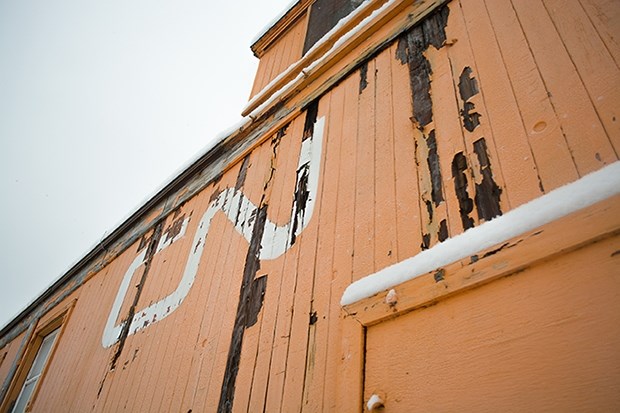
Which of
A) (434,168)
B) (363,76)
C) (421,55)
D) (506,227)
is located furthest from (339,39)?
(506,227)

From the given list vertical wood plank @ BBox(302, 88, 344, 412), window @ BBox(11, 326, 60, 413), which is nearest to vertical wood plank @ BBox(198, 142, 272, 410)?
vertical wood plank @ BBox(302, 88, 344, 412)

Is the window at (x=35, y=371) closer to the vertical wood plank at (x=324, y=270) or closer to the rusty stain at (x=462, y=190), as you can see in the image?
the vertical wood plank at (x=324, y=270)

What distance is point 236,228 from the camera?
2.74 metres

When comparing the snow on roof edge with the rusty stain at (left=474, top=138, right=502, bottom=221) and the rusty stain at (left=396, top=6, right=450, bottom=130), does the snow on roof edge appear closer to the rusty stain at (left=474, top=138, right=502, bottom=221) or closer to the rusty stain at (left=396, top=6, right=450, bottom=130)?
the rusty stain at (left=396, top=6, right=450, bottom=130)

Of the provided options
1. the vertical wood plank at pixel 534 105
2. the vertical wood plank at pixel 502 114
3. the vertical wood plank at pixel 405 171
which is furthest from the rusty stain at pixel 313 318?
the vertical wood plank at pixel 534 105

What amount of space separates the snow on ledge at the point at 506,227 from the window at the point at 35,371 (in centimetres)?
508

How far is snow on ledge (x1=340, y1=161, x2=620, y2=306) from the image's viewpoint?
1034 mm

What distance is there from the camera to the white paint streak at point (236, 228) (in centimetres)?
224

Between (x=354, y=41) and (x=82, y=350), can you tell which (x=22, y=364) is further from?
(x=354, y=41)

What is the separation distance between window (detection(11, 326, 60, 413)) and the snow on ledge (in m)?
5.08

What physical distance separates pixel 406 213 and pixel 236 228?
1438 millimetres

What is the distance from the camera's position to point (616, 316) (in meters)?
0.90

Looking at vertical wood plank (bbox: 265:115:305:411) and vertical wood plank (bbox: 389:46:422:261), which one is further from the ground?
vertical wood plank (bbox: 389:46:422:261)

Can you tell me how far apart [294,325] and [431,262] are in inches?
30.0
